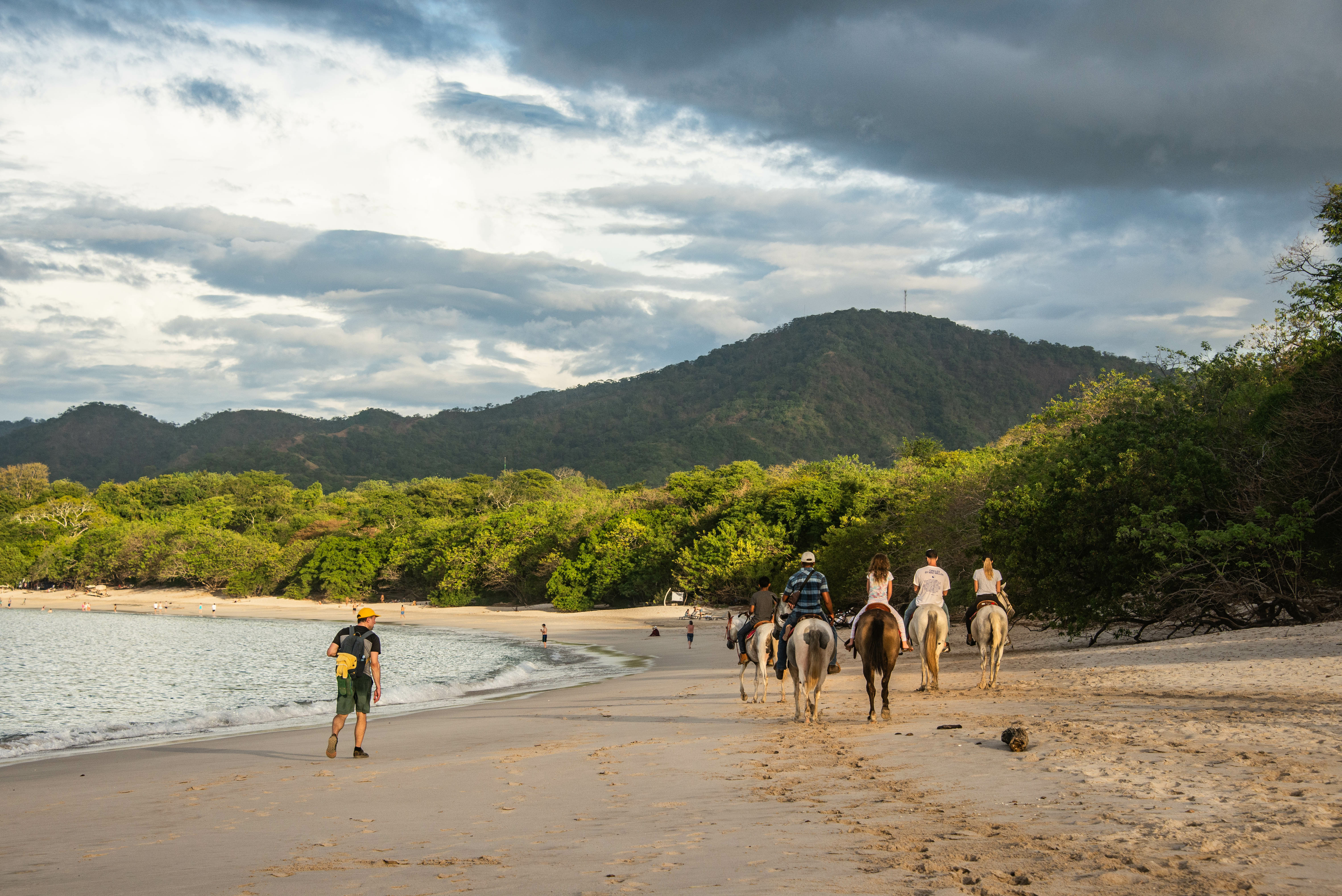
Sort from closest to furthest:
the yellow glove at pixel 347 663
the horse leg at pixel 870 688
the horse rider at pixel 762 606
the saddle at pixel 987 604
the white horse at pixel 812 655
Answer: the yellow glove at pixel 347 663, the horse leg at pixel 870 688, the white horse at pixel 812 655, the horse rider at pixel 762 606, the saddle at pixel 987 604

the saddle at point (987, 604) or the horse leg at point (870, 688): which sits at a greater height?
the saddle at point (987, 604)

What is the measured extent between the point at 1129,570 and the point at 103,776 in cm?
1938

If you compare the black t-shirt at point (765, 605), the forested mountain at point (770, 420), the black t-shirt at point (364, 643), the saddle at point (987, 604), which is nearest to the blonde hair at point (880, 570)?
the black t-shirt at point (765, 605)

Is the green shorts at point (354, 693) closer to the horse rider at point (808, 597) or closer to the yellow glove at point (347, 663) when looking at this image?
the yellow glove at point (347, 663)

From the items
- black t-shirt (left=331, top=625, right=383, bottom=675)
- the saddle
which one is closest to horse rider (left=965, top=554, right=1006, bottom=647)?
the saddle

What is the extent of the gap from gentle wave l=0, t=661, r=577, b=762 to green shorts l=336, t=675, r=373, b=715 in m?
6.85

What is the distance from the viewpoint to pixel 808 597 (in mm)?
12078

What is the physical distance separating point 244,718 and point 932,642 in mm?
13446

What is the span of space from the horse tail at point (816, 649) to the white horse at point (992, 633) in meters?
4.14

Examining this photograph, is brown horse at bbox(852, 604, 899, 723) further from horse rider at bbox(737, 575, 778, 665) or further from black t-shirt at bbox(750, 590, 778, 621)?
black t-shirt at bbox(750, 590, 778, 621)

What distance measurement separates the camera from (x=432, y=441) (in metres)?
195

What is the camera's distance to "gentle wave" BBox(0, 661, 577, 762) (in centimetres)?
1548

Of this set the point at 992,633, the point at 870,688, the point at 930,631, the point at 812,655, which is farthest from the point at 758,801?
the point at 992,633

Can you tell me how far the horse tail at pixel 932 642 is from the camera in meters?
13.5
